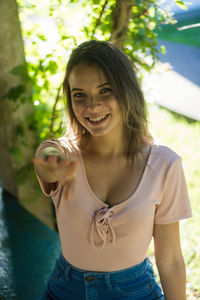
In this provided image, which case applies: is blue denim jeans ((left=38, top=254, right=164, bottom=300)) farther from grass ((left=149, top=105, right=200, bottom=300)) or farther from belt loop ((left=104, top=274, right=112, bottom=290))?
grass ((left=149, top=105, right=200, bottom=300))

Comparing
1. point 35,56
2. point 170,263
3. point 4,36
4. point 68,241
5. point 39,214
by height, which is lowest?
point 39,214

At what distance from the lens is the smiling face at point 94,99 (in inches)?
57.9

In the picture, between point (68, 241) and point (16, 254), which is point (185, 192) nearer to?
point (68, 241)

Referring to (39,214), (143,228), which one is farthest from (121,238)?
(39,214)

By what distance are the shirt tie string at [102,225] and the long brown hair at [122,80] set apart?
0.29m

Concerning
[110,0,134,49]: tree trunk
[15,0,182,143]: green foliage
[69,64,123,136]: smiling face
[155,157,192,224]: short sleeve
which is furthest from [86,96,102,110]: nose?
[110,0,134,49]: tree trunk

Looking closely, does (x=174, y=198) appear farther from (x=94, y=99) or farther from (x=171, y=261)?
(x=94, y=99)

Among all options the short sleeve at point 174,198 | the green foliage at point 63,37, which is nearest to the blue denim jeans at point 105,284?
the short sleeve at point 174,198

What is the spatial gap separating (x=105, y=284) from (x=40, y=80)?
5.22ft

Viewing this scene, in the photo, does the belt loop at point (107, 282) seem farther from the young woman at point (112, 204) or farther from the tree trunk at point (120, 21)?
the tree trunk at point (120, 21)

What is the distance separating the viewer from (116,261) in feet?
4.84

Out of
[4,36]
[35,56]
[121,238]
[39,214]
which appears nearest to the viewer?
[121,238]

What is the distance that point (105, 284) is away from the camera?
1460mm

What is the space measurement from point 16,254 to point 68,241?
3.47 ft
